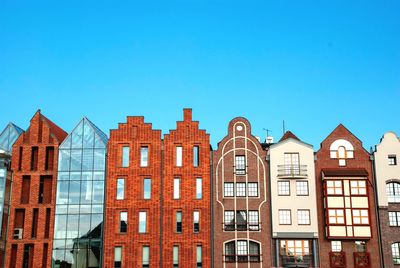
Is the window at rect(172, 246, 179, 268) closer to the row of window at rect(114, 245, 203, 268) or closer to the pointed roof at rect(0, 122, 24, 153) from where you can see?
the row of window at rect(114, 245, 203, 268)

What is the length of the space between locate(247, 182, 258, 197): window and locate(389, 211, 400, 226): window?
40.7 feet

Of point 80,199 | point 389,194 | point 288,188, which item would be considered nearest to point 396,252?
point 389,194

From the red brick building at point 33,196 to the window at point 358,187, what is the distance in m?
27.7

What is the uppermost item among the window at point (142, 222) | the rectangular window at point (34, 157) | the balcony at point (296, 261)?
the rectangular window at point (34, 157)

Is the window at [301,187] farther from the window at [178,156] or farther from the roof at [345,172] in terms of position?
the window at [178,156]

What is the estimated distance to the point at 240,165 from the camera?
58719 mm

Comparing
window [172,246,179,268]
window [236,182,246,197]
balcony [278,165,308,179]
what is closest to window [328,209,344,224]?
balcony [278,165,308,179]

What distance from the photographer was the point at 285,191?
5772 centimetres

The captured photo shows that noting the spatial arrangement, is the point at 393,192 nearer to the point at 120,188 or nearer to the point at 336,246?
the point at 336,246

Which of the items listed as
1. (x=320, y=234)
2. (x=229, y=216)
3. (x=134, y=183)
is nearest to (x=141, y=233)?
(x=134, y=183)

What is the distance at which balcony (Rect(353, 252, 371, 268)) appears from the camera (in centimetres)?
5506

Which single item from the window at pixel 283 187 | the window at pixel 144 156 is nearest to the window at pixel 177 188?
the window at pixel 144 156

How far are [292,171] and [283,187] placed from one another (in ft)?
5.65

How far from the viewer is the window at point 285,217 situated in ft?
186
